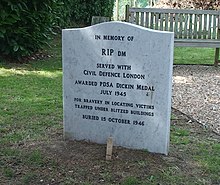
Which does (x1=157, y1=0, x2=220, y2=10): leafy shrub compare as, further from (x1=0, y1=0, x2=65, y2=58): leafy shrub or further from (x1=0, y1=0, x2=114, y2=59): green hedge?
(x1=0, y1=0, x2=65, y2=58): leafy shrub

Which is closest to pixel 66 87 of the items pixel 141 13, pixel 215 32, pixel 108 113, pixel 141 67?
pixel 108 113

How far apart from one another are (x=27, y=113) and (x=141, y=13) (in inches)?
205

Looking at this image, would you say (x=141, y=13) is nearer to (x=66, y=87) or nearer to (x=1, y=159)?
(x=66, y=87)

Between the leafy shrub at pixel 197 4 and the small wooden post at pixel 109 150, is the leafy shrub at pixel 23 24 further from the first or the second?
the leafy shrub at pixel 197 4

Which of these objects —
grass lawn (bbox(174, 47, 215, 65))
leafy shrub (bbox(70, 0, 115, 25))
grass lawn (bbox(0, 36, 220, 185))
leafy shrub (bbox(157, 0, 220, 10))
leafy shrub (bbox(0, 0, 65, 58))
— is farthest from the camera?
leafy shrub (bbox(157, 0, 220, 10))

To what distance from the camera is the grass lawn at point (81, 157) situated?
3629mm

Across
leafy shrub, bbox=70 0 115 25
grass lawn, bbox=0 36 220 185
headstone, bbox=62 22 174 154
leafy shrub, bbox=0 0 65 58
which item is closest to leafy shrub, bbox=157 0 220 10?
leafy shrub, bbox=70 0 115 25

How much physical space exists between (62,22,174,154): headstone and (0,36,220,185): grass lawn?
0.53 ft

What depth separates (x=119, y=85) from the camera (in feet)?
13.4

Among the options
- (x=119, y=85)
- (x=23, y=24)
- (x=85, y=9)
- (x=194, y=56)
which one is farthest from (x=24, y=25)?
(x=85, y=9)

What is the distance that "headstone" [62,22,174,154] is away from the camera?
395 cm

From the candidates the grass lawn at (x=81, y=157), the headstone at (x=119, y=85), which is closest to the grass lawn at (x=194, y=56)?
the grass lawn at (x=81, y=157)

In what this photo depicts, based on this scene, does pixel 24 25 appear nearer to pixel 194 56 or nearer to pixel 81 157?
pixel 194 56

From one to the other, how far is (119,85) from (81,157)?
73 cm
